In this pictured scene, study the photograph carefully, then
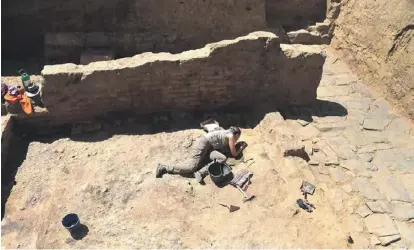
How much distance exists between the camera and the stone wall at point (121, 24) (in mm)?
9070

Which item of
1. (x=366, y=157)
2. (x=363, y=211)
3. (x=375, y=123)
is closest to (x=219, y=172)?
(x=363, y=211)

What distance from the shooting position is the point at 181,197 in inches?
255

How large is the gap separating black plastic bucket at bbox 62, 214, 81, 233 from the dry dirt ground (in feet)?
0.42

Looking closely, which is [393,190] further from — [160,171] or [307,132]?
[160,171]

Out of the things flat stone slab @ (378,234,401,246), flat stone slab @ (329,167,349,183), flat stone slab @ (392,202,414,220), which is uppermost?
flat stone slab @ (329,167,349,183)

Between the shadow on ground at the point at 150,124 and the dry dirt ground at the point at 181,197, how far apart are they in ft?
0.44

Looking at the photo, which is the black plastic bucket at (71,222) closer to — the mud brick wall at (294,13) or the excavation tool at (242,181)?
A: the excavation tool at (242,181)

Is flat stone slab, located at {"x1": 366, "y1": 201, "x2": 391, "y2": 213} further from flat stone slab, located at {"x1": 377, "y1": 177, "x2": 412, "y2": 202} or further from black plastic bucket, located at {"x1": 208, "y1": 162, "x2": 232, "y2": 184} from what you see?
black plastic bucket, located at {"x1": 208, "y1": 162, "x2": 232, "y2": 184}

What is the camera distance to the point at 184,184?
6707 millimetres

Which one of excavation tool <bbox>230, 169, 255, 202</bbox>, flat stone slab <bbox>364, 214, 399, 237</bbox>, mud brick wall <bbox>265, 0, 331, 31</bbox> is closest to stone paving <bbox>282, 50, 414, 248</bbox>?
flat stone slab <bbox>364, 214, 399, 237</bbox>

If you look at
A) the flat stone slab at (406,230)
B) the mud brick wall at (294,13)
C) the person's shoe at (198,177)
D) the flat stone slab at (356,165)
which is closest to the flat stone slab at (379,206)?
the flat stone slab at (406,230)

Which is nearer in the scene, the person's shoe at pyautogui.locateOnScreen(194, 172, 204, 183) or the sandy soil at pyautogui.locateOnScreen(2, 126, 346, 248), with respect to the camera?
the sandy soil at pyautogui.locateOnScreen(2, 126, 346, 248)

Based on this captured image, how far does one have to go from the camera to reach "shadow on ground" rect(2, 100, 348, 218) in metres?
7.43

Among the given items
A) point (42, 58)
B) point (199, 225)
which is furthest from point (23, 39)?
point (199, 225)
